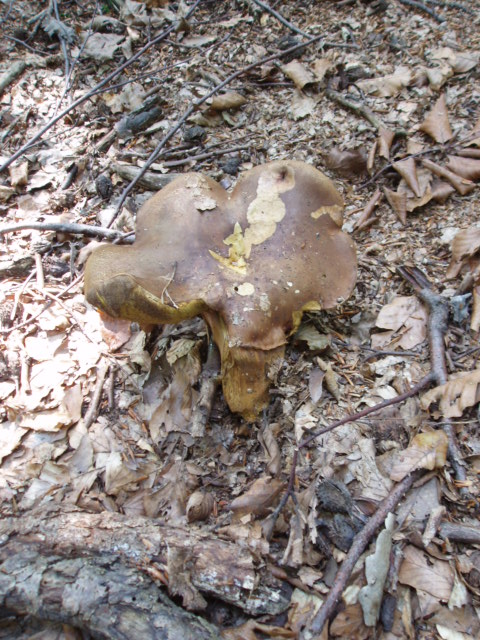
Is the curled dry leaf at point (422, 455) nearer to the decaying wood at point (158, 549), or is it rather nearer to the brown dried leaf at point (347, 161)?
the decaying wood at point (158, 549)

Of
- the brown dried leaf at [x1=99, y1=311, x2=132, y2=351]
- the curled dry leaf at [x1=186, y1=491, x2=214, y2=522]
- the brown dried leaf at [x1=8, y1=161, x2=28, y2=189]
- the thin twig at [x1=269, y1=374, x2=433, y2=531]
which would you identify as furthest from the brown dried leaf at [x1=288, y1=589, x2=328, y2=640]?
the brown dried leaf at [x1=8, y1=161, x2=28, y2=189]

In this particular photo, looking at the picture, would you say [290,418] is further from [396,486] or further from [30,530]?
[30,530]

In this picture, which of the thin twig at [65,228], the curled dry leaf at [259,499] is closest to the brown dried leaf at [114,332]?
the thin twig at [65,228]

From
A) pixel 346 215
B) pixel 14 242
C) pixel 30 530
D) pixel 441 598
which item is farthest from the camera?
pixel 14 242

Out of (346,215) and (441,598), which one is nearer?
(441,598)

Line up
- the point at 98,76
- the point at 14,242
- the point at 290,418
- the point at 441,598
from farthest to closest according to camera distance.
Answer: the point at 98,76 → the point at 14,242 → the point at 290,418 → the point at 441,598

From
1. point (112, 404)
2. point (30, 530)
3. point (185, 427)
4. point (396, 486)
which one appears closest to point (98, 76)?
point (112, 404)

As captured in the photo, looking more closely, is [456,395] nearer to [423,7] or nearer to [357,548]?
[357,548]
